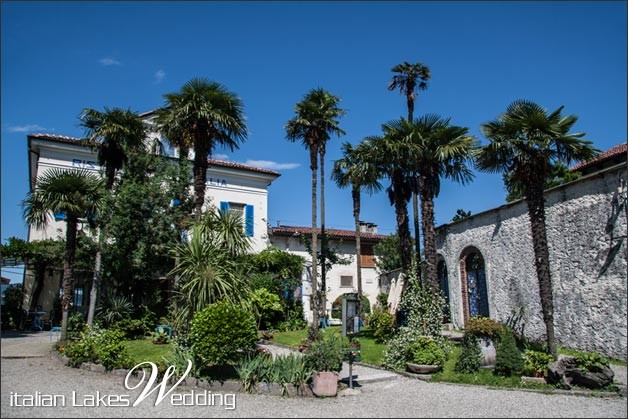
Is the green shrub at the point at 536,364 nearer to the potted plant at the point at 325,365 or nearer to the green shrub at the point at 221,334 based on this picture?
the potted plant at the point at 325,365

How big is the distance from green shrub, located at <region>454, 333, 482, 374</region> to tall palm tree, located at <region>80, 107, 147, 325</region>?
13265 mm

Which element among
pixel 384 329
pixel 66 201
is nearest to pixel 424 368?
pixel 384 329

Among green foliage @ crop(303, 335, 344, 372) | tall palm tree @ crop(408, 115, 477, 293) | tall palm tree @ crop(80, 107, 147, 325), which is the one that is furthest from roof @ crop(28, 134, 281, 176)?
green foliage @ crop(303, 335, 344, 372)

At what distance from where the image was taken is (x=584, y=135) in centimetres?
1291

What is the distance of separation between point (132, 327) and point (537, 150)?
15.5 metres

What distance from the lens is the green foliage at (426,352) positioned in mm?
11961

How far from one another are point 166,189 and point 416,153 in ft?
37.8

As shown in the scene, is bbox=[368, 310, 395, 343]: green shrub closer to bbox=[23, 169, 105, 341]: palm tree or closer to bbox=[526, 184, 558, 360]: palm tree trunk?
bbox=[526, 184, 558, 360]: palm tree trunk

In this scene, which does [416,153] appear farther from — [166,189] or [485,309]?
[166,189]

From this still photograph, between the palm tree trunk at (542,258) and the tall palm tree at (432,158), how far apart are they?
10.9 ft

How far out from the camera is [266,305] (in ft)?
70.7

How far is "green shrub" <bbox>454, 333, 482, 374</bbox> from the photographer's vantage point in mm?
11781

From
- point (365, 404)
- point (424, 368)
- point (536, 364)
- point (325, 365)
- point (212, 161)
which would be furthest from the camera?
point (212, 161)

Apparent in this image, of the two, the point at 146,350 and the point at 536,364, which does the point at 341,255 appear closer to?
Result: the point at 146,350
